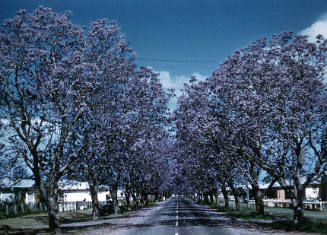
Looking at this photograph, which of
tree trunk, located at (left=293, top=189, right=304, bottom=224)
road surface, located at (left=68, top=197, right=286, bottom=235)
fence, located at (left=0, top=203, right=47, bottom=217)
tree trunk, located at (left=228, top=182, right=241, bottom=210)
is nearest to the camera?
road surface, located at (left=68, top=197, right=286, bottom=235)

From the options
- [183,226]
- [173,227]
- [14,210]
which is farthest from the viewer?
[14,210]

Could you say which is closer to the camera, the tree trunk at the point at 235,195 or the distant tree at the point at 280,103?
the distant tree at the point at 280,103

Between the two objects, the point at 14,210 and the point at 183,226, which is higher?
the point at 14,210

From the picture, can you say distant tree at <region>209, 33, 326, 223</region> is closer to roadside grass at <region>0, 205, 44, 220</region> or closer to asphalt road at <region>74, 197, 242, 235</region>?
asphalt road at <region>74, 197, 242, 235</region>

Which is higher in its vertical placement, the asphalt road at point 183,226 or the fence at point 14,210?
the fence at point 14,210

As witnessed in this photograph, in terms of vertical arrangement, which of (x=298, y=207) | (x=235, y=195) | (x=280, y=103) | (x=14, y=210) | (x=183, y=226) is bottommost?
(x=183, y=226)

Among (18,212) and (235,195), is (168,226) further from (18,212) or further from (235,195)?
(235,195)

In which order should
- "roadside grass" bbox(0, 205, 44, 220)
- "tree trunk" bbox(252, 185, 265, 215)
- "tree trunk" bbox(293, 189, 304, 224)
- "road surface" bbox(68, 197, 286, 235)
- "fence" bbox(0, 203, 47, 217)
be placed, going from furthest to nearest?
"tree trunk" bbox(252, 185, 265, 215)
"fence" bbox(0, 203, 47, 217)
"roadside grass" bbox(0, 205, 44, 220)
"tree trunk" bbox(293, 189, 304, 224)
"road surface" bbox(68, 197, 286, 235)

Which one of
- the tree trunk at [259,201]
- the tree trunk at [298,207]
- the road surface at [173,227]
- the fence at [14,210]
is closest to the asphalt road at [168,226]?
the road surface at [173,227]

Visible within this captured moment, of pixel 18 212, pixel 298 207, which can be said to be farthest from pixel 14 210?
pixel 298 207

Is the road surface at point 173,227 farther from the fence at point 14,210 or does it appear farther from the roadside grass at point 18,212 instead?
the fence at point 14,210

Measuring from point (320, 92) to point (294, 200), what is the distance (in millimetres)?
7303

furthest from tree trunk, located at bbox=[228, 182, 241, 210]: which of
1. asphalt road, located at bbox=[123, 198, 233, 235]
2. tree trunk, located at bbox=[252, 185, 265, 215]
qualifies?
asphalt road, located at bbox=[123, 198, 233, 235]

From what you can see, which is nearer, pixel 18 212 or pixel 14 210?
pixel 14 210
